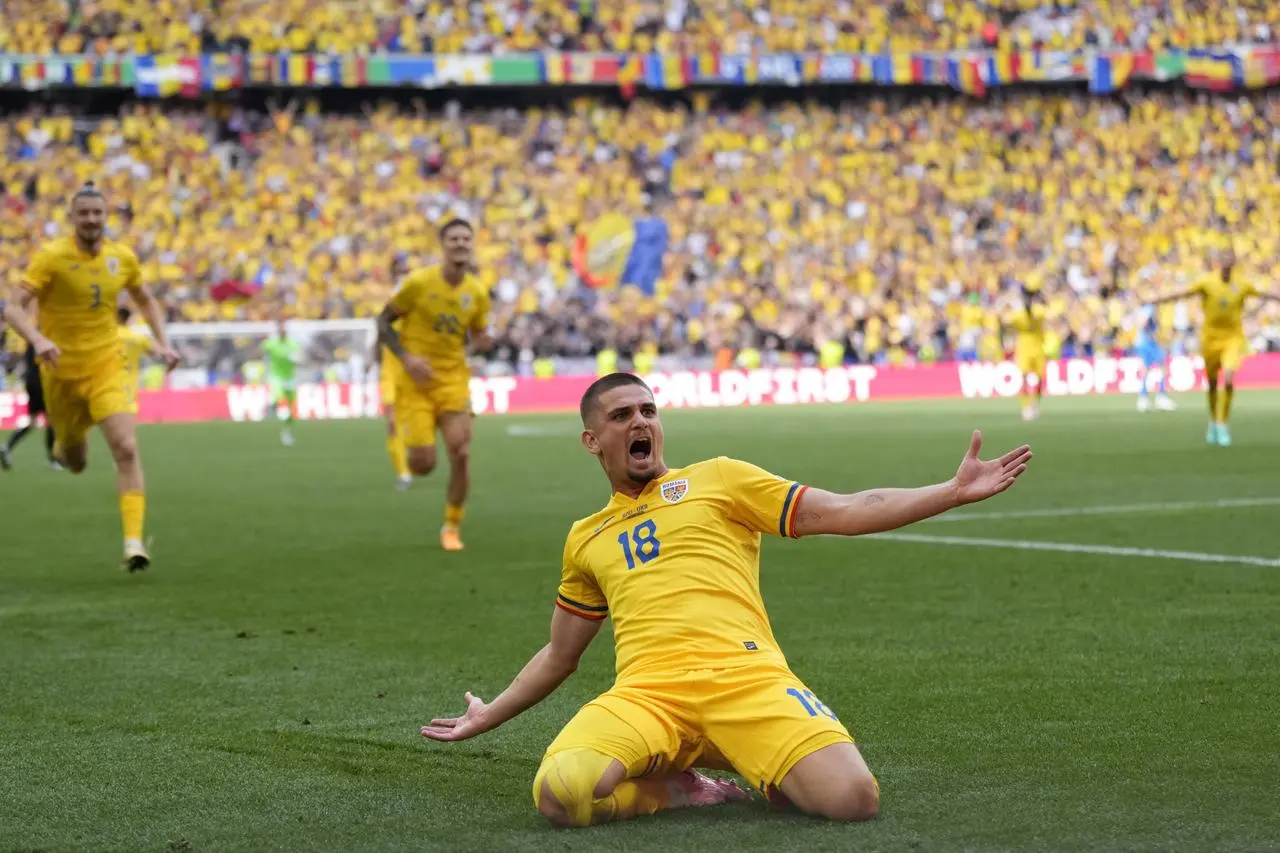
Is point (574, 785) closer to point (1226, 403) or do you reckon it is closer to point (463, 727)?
point (463, 727)

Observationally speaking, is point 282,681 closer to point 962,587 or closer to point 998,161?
point 962,587

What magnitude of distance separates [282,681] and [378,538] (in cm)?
642

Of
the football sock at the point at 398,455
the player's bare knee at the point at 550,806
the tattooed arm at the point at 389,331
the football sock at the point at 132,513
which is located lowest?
the football sock at the point at 398,455

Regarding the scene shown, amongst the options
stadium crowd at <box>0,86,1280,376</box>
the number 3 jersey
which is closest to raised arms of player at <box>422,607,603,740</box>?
the number 3 jersey

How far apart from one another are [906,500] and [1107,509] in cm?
977

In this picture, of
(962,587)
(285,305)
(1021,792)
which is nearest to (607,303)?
(285,305)

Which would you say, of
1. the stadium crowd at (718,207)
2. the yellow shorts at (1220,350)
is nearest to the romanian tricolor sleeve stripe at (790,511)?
the yellow shorts at (1220,350)

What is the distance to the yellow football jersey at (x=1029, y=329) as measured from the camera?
3152 centimetres

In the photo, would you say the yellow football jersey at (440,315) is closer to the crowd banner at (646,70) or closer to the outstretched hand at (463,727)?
the outstretched hand at (463,727)

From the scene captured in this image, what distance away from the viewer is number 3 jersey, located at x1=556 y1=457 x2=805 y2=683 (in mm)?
5117

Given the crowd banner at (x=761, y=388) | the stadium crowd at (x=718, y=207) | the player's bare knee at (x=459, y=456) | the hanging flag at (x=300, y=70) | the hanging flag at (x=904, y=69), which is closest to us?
the player's bare knee at (x=459, y=456)

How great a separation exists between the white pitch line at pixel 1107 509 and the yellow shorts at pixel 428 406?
3.59 m

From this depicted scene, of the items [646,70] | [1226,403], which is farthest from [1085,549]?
[646,70]

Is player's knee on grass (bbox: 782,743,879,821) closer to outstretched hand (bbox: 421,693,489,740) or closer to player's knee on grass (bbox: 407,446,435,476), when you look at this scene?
outstretched hand (bbox: 421,693,489,740)
